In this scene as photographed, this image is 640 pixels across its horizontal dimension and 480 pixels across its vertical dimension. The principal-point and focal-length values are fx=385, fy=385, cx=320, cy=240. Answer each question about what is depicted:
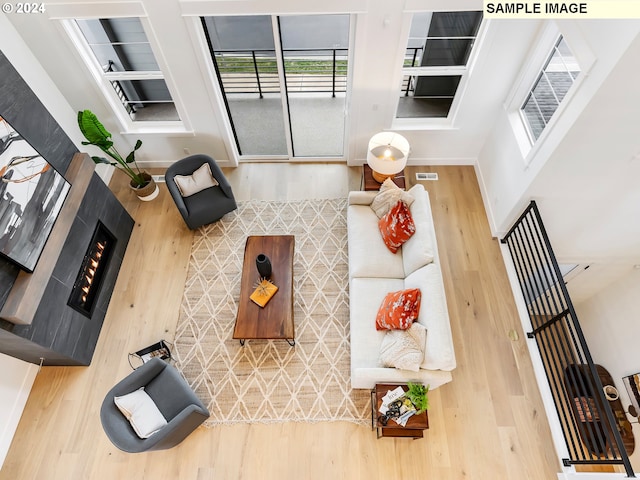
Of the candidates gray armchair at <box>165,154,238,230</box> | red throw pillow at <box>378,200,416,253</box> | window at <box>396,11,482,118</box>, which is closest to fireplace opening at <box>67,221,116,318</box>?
gray armchair at <box>165,154,238,230</box>

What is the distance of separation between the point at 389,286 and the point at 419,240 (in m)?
0.58

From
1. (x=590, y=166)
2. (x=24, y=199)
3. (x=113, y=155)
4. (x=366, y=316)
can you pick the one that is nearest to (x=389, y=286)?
(x=366, y=316)

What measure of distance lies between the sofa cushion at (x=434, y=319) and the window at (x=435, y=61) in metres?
2.32

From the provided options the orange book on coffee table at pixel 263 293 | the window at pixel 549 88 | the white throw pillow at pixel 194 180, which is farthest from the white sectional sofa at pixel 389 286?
the white throw pillow at pixel 194 180

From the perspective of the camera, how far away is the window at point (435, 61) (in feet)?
13.3

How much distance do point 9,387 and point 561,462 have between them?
5.26m

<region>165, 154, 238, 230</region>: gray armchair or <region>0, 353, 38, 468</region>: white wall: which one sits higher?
<region>165, 154, 238, 230</region>: gray armchair

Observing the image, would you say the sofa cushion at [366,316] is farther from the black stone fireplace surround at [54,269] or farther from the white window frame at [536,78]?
the black stone fireplace surround at [54,269]

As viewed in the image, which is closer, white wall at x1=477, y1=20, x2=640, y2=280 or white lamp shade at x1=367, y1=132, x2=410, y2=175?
white wall at x1=477, y1=20, x2=640, y2=280

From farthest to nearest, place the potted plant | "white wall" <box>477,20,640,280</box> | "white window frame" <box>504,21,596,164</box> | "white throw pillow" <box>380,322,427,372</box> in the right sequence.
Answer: the potted plant < "white throw pillow" <box>380,322,427,372</box> < "white window frame" <box>504,21,596,164</box> < "white wall" <box>477,20,640,280</box>

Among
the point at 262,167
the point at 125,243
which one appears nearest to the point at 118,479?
the point at 125,243

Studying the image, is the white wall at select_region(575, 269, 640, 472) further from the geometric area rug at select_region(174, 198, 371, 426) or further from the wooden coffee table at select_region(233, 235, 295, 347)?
the wooden coffee table at select_region(233, 235, 295, 347)

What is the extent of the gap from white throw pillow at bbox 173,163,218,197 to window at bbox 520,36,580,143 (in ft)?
12.2

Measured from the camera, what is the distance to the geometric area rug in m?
3.86
